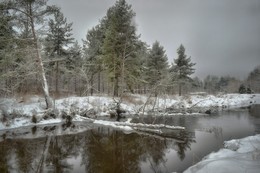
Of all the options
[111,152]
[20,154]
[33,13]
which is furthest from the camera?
[33,13]

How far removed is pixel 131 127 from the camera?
1502 cm

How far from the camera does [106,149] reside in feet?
32.7

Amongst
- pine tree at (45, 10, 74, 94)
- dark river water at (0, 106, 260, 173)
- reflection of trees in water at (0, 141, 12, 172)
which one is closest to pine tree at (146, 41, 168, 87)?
pine tree at (45, 10, 74, 94)

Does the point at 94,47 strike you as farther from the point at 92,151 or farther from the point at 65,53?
the point at 92,151

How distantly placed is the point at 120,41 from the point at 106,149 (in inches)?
683

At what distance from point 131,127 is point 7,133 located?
901 cm

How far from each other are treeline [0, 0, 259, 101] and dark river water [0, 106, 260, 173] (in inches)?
210

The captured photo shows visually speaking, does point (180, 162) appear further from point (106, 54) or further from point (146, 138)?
point (106, 54)

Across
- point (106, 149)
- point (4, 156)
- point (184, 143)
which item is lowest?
point (4, 156)

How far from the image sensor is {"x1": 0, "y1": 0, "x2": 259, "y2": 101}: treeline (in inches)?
Answer: 666

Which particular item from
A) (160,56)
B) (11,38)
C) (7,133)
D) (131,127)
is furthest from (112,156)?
(160,56)

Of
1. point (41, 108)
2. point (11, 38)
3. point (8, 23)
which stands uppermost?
point (8, 23)

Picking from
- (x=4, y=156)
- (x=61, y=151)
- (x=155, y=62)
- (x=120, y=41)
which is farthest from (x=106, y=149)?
(x=155, y=62)

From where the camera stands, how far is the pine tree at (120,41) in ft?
79.9
